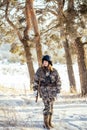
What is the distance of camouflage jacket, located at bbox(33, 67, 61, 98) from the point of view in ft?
36.5

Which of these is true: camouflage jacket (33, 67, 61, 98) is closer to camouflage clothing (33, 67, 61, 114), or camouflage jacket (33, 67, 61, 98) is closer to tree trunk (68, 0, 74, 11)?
camouflage clothing (33, 67, 61, 114)

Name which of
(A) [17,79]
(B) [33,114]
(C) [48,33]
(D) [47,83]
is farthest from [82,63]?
(A) [17,79]

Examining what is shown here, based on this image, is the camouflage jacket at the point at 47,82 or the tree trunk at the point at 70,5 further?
the tree trunk at the point at 70,5

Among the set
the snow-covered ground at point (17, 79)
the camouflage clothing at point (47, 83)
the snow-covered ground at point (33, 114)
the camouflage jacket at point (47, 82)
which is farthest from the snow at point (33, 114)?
the snow-covered ground at point (17, 79)

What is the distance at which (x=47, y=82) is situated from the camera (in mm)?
11148

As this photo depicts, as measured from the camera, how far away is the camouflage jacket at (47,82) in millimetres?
11125

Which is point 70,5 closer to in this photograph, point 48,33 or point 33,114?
point 48,33

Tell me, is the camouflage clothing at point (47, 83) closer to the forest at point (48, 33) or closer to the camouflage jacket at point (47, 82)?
the camouflage jacket at point (47, 82)

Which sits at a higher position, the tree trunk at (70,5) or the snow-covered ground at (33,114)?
the tree trunk at (70,5)

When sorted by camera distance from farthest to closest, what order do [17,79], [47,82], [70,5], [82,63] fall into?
[17,79]
[82,63]
[70,5]
[47,82]

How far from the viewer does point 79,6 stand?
21.3 metres

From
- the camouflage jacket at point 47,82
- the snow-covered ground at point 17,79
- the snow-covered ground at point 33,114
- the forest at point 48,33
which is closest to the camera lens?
the camouflage jacket at point 47,82

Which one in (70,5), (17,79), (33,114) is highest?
(70,5)

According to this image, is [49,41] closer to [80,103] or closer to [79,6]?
[79,6]
